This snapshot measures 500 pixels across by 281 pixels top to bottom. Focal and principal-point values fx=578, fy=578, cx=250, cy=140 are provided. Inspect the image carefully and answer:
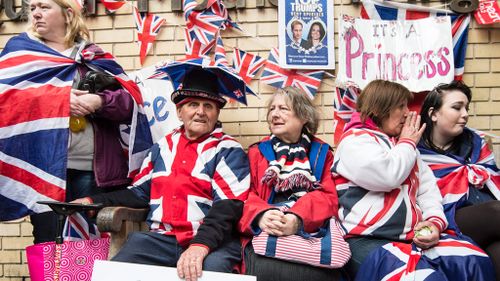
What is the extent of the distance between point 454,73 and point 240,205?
1730 mm

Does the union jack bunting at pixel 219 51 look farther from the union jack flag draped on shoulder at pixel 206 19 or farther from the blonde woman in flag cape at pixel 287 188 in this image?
the blonde woman in flag cape at pixel 287 188

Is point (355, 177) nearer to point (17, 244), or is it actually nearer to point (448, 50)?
point (448, 50)

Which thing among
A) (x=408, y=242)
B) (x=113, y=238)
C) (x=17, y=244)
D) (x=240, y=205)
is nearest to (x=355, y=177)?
(x=408, y=242)

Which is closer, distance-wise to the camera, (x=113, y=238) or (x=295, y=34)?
(x=113, y=238)

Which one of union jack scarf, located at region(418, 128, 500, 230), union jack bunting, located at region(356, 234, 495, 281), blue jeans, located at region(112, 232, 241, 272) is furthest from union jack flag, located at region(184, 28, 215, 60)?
union jack bunting, located at region(356, 234, 495, 281)

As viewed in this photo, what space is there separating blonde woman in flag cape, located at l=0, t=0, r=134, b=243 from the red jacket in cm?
77

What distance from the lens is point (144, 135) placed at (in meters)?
3.30

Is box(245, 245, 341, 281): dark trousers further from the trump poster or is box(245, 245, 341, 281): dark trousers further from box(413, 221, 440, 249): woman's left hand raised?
the trump poster

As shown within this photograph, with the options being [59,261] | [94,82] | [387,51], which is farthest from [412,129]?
[59,261]

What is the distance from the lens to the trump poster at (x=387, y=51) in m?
3.66

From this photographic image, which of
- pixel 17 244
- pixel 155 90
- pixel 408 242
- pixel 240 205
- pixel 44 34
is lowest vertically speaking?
pixel 17 244

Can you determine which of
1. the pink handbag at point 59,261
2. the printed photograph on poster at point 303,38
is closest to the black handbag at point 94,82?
the pink handbag at point 59,261

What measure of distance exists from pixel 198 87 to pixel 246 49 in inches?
33.4

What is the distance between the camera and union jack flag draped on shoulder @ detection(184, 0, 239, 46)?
146 inches
